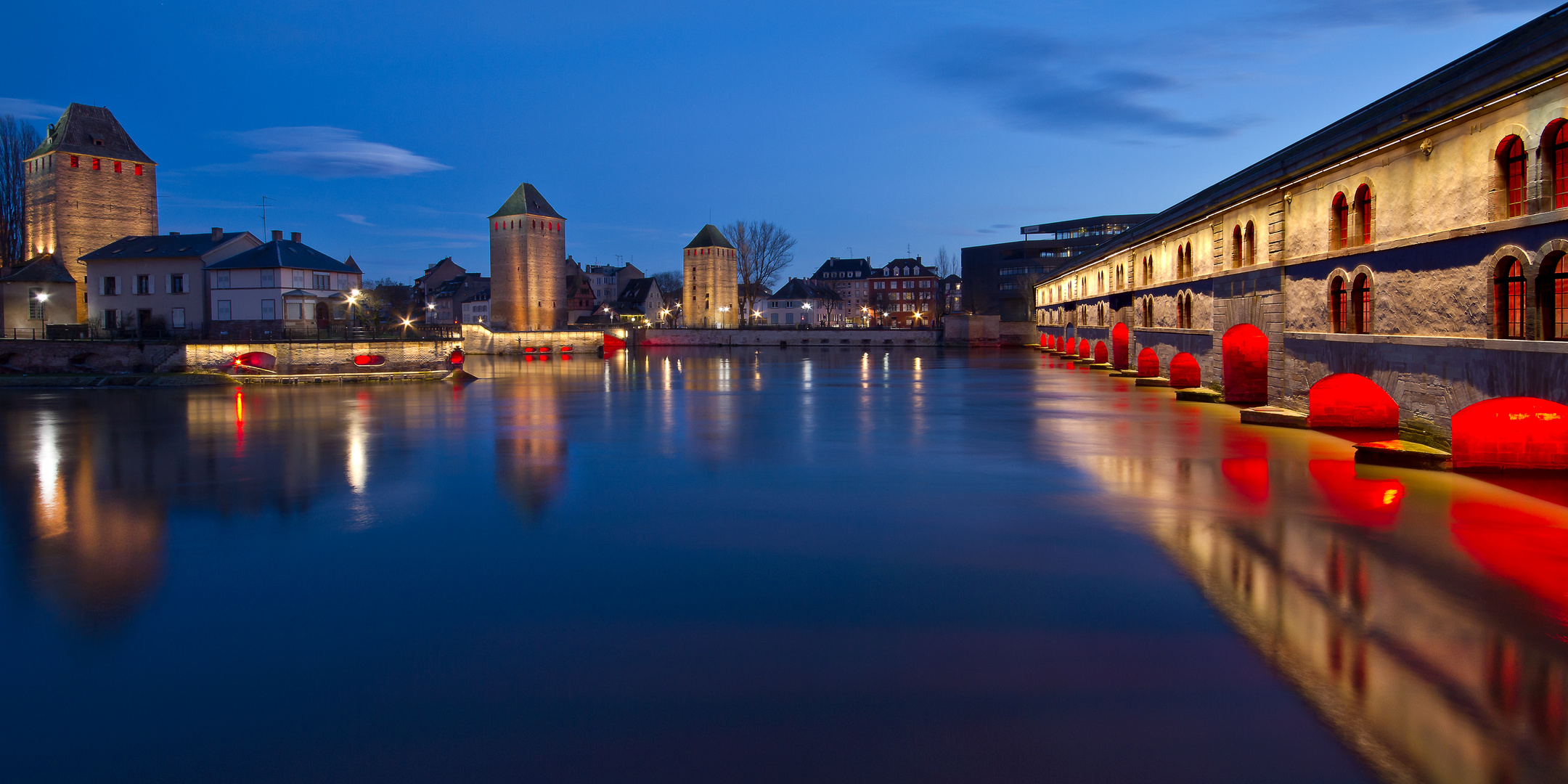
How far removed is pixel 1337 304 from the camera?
1565 centimetres

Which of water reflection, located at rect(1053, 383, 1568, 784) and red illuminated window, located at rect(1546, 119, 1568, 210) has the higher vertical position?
red illuminated window, located at rect(1546, 119, 1568, 210)

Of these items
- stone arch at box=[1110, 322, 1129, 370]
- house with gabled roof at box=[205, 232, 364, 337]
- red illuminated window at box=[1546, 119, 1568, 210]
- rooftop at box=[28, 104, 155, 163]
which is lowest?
stone arch at box=[1110, 322, 1129, 370]

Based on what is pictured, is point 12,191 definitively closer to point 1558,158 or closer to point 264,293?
point 264,293

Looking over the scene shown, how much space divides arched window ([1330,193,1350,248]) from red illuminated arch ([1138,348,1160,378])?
1617 centimetres

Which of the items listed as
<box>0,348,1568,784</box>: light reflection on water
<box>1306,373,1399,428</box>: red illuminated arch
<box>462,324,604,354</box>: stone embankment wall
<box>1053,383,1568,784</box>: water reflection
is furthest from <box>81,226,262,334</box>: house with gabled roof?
<box>1306,373,1399,428</box>: red illuminated arch

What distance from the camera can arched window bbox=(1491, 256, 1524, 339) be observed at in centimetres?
1058

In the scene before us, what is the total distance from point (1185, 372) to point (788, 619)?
79.0 ft

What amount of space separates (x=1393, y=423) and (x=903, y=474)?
33.7 feet

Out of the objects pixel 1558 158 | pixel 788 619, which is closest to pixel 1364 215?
pixel 1558 158

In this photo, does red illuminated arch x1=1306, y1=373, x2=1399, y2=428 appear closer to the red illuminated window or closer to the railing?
the red illuminated window

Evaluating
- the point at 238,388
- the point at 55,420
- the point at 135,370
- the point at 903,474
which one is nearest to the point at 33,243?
the point at 135,370

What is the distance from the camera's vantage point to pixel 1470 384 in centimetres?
1139

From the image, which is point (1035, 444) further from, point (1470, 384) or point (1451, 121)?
point (1451, 121)

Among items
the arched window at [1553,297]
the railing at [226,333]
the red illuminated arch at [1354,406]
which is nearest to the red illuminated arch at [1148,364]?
the red illuminated arch at [1354,406]
